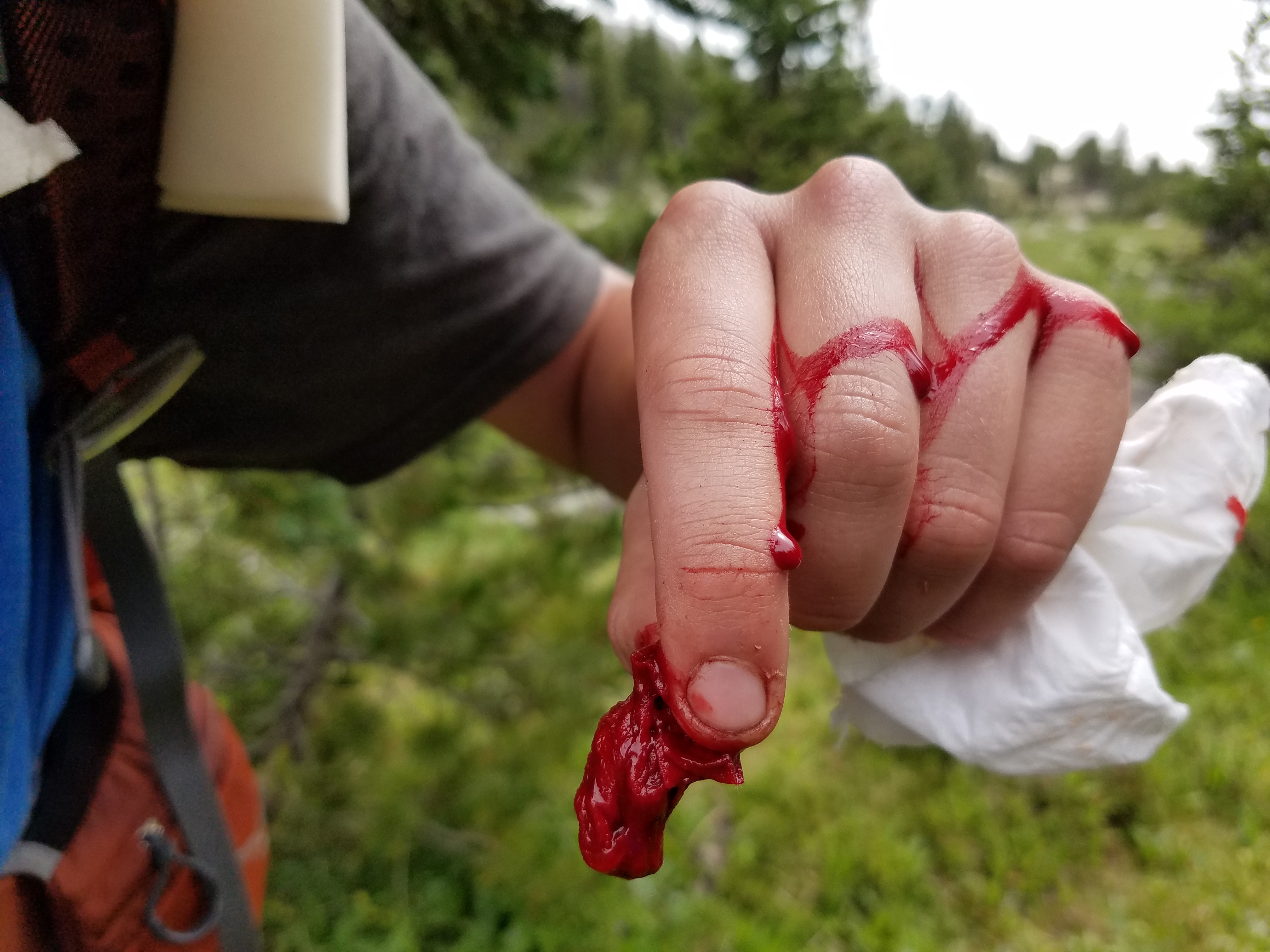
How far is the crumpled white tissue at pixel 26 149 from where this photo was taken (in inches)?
20.3

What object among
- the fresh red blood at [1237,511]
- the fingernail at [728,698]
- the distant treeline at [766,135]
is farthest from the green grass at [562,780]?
the fingernail at [728,698]

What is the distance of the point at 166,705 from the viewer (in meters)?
0.85

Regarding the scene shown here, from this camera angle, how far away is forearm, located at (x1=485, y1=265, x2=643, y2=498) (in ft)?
3.71

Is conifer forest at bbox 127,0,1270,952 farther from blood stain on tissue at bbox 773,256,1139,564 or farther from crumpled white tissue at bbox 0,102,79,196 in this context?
crumpled white tissue at bbox 0,102,79,196

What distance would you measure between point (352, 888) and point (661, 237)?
1.83m

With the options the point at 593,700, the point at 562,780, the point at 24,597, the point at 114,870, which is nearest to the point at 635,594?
the point at 24,597

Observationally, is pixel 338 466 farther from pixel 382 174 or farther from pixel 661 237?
pixel 661 237

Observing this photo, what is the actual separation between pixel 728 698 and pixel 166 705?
0.71 metres

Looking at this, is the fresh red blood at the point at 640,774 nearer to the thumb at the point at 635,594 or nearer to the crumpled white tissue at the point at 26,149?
the thumb at the point at 635,594

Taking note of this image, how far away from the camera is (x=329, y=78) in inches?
23.1

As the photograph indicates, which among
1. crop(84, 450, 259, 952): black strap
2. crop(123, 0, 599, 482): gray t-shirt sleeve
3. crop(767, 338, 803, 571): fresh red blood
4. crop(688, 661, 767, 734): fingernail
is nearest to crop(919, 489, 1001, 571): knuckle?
crop(767, 338, 803, 571): fresh red blood

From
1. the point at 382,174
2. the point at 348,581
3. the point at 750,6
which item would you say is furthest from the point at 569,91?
the point at 382,174

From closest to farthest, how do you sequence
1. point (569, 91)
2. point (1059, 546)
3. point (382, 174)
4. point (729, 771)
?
1. point (729, 771)
2. point (1059, 546)
3. point (382, 174)
4. point (569, 91)

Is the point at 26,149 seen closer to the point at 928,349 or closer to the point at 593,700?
the point at 928,349
